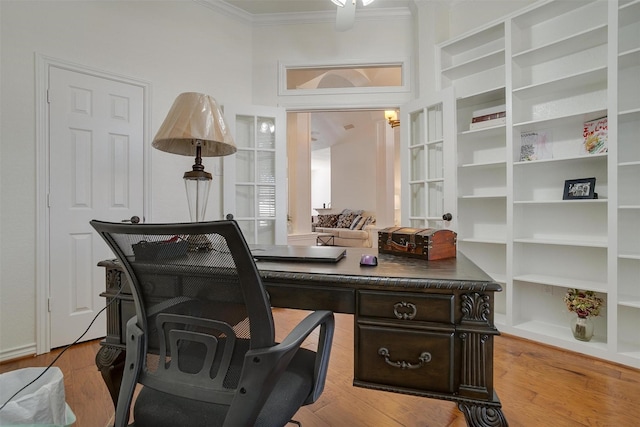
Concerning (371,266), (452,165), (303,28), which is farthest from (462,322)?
(303,28)

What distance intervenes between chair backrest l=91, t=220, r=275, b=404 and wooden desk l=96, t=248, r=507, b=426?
330 millimetres

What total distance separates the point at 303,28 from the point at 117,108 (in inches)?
77.9

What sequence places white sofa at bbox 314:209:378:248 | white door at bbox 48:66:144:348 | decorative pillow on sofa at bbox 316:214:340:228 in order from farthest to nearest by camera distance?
decorative pillow on sofa at bbox 316:214:340:228 < white sofa at bbox 314:209:378:248 < white door at bbox 48:66:144:348

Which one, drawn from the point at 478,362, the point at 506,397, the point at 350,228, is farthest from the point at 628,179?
the point at 350,228

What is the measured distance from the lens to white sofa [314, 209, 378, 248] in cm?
674

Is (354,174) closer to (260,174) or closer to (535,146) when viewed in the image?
(260,174)

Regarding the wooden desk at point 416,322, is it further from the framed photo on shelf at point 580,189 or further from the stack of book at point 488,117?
the stack of book at point 488,117

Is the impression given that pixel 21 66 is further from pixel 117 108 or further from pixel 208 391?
pixel 208 391

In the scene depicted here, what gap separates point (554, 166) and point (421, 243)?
1.99 meters

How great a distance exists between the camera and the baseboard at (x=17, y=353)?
213cm

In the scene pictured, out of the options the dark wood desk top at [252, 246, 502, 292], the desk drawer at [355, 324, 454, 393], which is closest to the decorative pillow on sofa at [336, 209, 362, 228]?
the dark wood desk top at [252, 246, 502, 292]

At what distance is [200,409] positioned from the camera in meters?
0.79

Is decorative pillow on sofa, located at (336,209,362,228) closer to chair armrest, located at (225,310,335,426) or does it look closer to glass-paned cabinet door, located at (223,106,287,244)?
glass-paned cabinet door, located at (223,106,287,244)

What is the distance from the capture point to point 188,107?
5.95 ft
